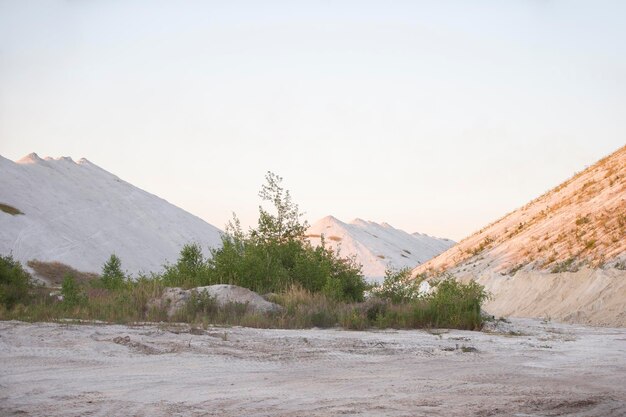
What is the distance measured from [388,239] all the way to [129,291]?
9151cm

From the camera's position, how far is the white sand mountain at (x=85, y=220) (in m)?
63.3

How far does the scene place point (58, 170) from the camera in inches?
3273

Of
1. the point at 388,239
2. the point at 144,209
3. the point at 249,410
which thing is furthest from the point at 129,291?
the point at 388,239

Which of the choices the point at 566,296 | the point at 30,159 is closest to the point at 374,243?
the point at 30,159

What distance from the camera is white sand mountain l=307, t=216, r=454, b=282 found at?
89.0 metres

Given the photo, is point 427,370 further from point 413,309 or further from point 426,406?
point 413,309

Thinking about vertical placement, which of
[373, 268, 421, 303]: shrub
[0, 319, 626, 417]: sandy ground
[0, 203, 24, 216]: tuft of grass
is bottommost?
[0, 319, 626, 417]: sandy ground

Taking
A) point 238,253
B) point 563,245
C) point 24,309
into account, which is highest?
point 563,245

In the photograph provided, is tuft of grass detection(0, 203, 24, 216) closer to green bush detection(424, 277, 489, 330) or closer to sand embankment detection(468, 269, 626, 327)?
sand embankment detection(468, 269, 626, 327)

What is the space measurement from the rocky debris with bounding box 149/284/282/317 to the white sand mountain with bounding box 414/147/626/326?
1064cm

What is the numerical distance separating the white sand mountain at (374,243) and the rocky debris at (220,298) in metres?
63.3

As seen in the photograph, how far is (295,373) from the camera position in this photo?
28.5 feet

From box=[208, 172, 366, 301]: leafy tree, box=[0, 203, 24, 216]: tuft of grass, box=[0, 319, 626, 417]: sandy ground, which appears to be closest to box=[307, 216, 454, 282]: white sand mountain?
box=[0, 203, 24, 216]: tuft of grass

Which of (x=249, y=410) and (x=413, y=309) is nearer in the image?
(x=249, y=410)
